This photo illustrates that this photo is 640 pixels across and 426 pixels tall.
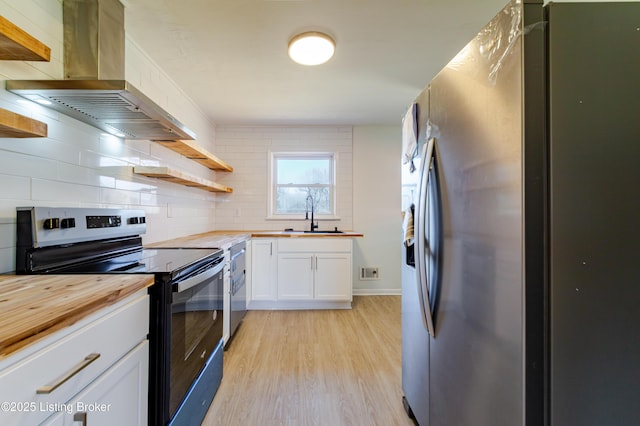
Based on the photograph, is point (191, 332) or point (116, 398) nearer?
A: point (116, 398)

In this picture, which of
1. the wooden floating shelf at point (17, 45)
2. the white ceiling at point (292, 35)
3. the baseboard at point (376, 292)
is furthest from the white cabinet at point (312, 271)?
the wooden floating shelf at point (17, 45)

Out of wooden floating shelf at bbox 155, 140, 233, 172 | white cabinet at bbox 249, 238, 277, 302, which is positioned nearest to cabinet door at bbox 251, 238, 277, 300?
white cabinet at bbox 249, 238, 277, 302

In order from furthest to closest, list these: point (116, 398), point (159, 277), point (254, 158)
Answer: point (254, 158) → point (159, 277) → point (116, 398)

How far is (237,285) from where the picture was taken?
8.14ft

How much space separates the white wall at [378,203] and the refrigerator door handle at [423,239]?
8.55 ft

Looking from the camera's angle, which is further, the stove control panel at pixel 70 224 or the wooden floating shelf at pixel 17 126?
the stove control panel at pixel 70 224

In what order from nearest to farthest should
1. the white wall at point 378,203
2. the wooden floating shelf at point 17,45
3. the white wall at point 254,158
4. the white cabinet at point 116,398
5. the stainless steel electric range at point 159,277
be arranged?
the white cabinet at point 116,398, the wooden floating shelf at point 17,45, the stainless steel electric range at point 159,277, the white wall at point 254,158, the white wall at point 378,203

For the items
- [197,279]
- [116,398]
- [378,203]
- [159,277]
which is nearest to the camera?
[116,398]

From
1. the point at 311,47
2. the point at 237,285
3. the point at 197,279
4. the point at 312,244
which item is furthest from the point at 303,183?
the point at 197,279

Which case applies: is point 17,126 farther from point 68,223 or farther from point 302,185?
point 302,185

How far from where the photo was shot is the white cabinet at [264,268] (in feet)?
10.1

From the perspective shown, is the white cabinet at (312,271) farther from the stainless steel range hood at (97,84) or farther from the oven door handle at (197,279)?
the stainless steel range hood at (97,84)

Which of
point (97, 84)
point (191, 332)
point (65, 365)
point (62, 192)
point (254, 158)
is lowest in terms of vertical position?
point (191, 332)

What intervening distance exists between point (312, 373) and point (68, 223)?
1.71 meters
